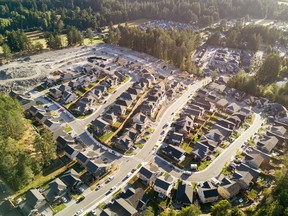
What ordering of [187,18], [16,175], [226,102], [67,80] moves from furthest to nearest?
[187,18], [67,80], [226,102], [16,175]

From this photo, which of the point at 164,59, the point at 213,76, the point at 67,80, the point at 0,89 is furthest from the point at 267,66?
the point at 0,89

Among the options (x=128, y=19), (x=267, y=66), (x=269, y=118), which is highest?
(x=128, y=19)

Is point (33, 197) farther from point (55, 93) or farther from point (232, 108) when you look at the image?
point (232, 108)

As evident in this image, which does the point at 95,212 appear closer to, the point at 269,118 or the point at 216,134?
the point at 216,134

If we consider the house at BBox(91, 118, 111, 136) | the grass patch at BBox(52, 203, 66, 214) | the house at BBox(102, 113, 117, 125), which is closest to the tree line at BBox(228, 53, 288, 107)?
the house at BBox(102, 113, 117, 125)

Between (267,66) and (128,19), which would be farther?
(128,19)

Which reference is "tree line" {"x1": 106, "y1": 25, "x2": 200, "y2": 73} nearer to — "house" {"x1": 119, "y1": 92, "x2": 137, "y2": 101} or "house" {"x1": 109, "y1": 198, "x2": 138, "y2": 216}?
"house" {"x1": 119, "y1": 92, "x2": 137, "y2": 101}
